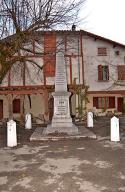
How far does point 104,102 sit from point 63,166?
21098 millimetres

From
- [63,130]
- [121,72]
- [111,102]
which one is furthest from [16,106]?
[63,130]

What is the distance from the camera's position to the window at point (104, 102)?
93.7 ft

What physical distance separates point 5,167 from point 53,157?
180cm

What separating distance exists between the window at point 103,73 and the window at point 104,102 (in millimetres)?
2366

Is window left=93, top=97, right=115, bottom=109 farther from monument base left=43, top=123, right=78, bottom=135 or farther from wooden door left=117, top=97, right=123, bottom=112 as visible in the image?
monument base left=43, top=123, right=78, bottom=135

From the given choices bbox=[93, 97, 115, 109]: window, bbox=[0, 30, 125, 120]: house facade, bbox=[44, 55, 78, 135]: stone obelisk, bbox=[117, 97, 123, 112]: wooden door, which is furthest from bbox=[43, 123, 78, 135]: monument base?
bbox=[117, 97, 123, 112]: wooden door

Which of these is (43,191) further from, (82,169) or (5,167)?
(5,167)

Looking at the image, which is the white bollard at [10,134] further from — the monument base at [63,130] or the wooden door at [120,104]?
the wooden door at [120,104]

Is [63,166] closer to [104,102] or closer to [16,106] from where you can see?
[16,106]

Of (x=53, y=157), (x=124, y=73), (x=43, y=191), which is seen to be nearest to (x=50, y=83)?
(x=124, y=73)

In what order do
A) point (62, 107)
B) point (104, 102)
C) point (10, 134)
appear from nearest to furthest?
1. point (10, 134)
2. point (62, 107)
3. point (104, 102)

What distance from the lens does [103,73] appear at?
27.3 metres

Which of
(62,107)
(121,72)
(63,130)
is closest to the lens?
(63,130)

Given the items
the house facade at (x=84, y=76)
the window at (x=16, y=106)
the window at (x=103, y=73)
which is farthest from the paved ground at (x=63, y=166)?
the window at (x=103, y=73)
